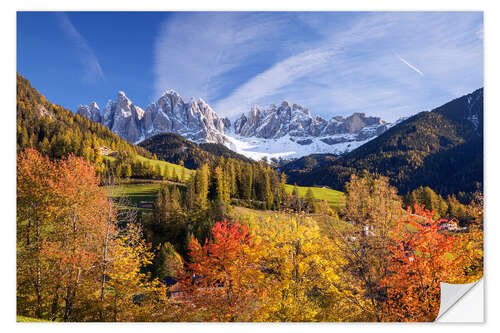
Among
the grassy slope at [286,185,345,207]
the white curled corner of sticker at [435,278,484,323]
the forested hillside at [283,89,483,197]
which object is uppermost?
the forested hillside at [283,89,483,197]

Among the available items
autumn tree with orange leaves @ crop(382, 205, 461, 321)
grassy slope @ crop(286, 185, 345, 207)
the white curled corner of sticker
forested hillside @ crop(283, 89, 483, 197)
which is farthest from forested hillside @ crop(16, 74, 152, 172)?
forested hillside @ crop(283, 89, 483, 197)

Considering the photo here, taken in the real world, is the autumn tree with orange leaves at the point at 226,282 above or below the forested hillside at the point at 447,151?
below

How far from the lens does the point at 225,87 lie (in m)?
10.9

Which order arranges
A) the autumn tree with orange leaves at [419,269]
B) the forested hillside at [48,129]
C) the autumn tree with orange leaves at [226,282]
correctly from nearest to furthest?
the autumn tree with orange leaves at [419,269], the autumn tree with orange leaves at [226,282], the forested hillside at [48,129]

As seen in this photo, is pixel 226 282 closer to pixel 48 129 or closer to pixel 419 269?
pixel 419 269

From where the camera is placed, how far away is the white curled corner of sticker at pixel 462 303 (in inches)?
265

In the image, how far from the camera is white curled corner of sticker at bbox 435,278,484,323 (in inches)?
265

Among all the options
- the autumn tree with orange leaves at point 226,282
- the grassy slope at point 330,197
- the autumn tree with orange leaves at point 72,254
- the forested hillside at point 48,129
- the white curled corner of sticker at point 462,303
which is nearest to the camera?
the white curled corner of sticker at point 462,303

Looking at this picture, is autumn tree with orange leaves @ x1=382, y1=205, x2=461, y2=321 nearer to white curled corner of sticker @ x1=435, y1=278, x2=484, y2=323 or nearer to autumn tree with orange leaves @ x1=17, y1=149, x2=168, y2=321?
white curled corner of sticker @ x1=435, y1=278, x2=484, y2=323

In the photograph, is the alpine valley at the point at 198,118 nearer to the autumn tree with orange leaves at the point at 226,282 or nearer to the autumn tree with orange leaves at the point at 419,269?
the autumn tree with orange leaves at the point at 419,269

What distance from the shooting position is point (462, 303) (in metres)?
6.83

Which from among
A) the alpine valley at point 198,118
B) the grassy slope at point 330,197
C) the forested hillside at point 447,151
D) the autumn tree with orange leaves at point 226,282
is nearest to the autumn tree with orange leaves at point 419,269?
the forested hillside at point 447,151

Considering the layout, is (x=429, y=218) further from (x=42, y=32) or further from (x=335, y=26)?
(x=42, y=32)

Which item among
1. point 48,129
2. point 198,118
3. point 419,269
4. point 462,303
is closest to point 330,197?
point 419,269
